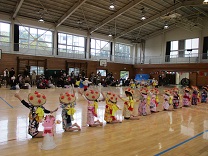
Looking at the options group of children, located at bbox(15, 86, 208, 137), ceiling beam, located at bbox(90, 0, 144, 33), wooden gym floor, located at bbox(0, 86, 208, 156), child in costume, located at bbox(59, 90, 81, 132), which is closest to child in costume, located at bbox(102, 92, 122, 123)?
group of children, located at bbox(15, 86, 208, 137)

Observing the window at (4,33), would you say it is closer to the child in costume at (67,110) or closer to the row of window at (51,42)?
the row of window at (51,42)

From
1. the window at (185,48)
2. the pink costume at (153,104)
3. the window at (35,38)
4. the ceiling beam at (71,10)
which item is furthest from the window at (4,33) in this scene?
the window at (185,48)

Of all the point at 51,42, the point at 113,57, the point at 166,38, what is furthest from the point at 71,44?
the point at 166,38

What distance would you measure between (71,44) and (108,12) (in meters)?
5.72

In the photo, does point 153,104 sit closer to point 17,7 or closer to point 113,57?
point 17,7

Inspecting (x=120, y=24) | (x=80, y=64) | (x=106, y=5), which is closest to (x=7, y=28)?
(x=80, y=64)

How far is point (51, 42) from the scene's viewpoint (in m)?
19.5

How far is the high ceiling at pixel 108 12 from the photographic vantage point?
52.1 feet

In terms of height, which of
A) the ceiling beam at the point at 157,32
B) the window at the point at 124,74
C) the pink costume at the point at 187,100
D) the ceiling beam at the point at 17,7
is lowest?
the pink costume at the point at 187,100

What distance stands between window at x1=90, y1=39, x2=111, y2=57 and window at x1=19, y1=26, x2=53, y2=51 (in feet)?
18.1

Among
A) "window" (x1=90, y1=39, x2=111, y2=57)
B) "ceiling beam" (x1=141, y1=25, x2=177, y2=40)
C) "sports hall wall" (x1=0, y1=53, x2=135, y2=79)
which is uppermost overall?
"ceiling beam" (x1=141, y1=25, x2=177, y2=40)

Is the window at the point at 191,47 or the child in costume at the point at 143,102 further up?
the window at the point at 191,47

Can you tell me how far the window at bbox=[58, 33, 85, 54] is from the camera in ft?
66.4

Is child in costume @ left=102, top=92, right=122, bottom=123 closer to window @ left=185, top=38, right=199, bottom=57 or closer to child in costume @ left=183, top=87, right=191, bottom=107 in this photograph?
child in costume @ left=183, top=87, right=191, bottom=107
